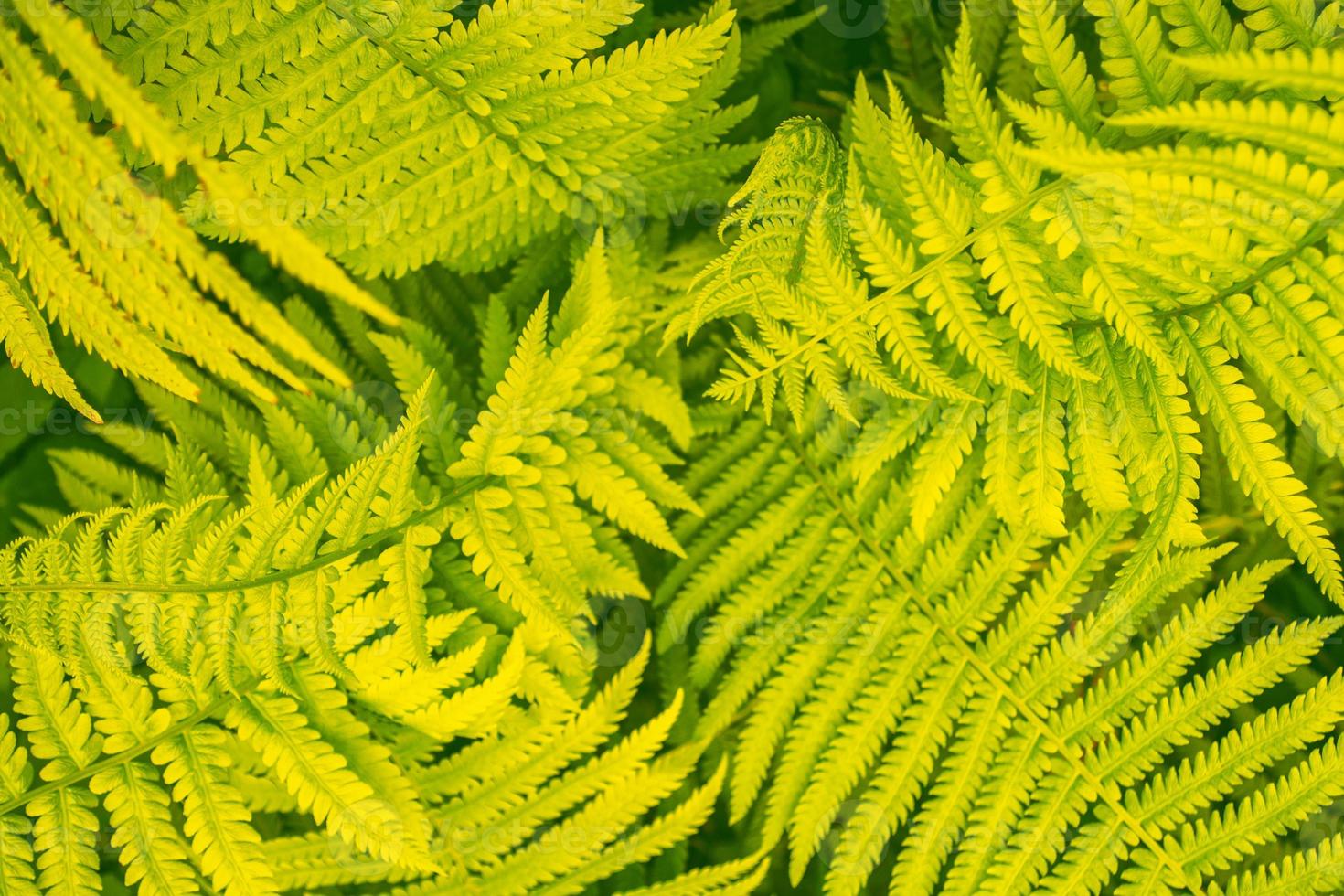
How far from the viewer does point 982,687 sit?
1.46 meters

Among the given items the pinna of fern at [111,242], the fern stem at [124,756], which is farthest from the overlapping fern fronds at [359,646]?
the pinna of fern at [111,242]

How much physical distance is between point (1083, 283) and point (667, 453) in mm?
648

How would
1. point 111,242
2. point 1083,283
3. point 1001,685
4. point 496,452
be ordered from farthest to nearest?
point 1001,685, point 496,452, point 1083,283, point 111,242

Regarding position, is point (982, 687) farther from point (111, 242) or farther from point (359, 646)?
point (111, 242)

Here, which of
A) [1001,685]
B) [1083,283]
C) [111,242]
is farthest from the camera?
[1001,685]

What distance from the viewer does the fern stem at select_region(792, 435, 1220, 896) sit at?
136 centimetres

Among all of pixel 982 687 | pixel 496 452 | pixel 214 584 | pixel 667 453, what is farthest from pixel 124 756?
pixel 982 687

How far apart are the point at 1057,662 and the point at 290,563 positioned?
3.72 feet

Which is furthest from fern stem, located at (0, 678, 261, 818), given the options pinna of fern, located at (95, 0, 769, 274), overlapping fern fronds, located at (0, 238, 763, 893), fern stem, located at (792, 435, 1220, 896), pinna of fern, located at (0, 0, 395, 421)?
fern stem, located at (792, 435, 1220, 896)

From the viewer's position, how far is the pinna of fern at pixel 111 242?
0.76m

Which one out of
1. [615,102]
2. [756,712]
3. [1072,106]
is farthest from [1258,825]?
[615,102]

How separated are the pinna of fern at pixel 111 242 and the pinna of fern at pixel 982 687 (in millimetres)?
865

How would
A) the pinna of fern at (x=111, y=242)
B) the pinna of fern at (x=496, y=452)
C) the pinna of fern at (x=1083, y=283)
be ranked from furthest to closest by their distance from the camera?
the pinna of fern at (x=496, y=452), the pinna of fern at (x=1083, y=283), the pinna of fern at (x=111, y=242)

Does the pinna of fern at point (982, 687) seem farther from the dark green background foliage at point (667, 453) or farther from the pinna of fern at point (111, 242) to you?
the pinna of fern at point (111, 242)
